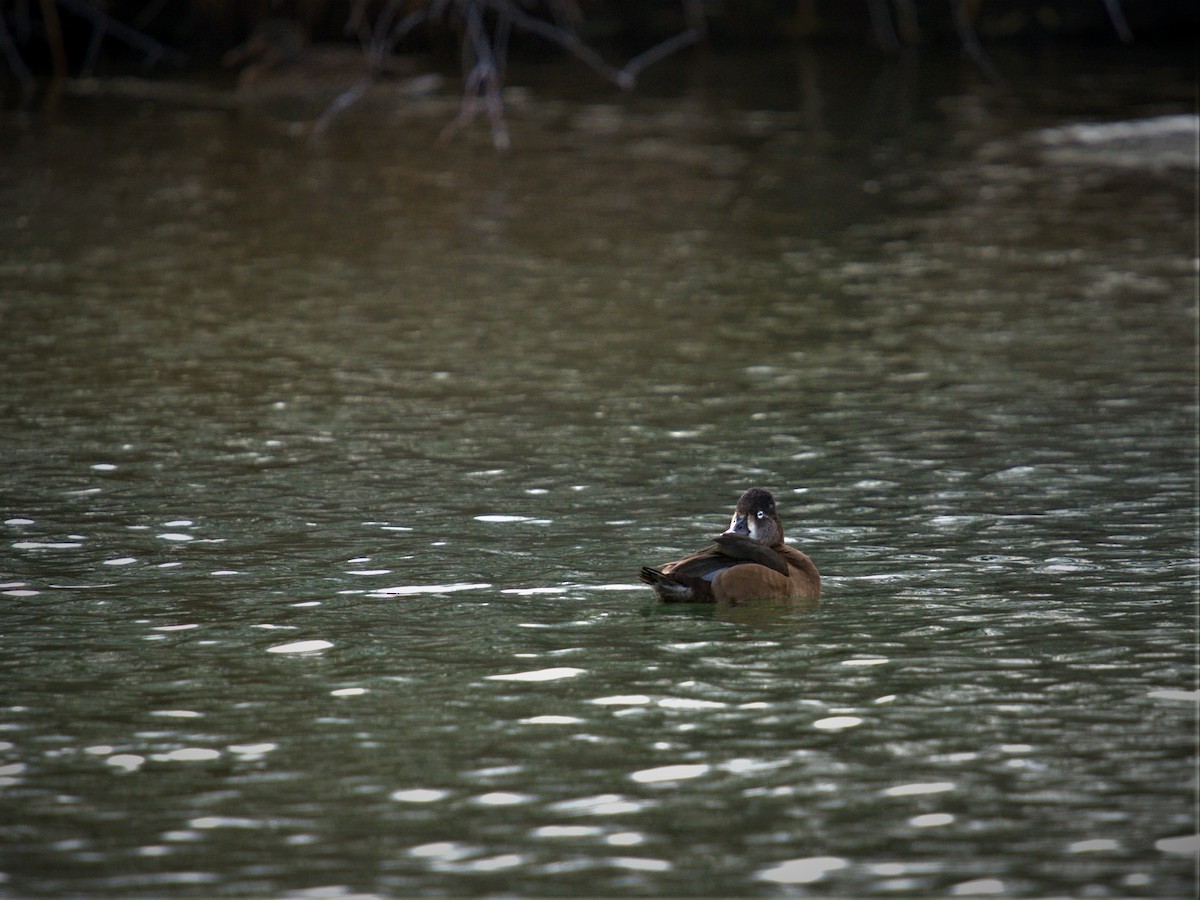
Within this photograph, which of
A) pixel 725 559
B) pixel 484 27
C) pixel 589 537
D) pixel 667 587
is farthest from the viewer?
pixel 484 27

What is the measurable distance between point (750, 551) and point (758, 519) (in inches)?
11.3

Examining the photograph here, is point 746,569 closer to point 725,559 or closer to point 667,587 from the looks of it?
point 725,559

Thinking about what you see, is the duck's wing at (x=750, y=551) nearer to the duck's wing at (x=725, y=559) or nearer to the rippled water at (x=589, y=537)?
the duck's wing at (x=725, y=559)

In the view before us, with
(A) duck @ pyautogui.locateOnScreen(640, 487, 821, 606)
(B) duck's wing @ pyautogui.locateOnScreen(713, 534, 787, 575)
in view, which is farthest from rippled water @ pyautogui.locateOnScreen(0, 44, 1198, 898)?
(B) duck's wing @ pyautogui.locateOnScreen(713, 534, 787, 575)

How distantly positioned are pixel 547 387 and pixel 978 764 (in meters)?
7.60

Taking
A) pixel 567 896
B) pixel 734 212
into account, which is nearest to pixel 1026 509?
pixel 567 896

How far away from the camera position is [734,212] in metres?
22.4

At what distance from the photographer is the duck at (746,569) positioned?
30.8ft

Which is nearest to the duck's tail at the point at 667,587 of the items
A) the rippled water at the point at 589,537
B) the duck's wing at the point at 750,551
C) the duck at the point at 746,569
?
the duck at the point at 746,569

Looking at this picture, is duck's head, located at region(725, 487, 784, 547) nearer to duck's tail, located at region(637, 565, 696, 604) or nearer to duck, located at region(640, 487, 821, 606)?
duck, located at region(640, 487, 821, 606)

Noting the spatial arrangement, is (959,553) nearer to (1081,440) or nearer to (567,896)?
(1081,440)

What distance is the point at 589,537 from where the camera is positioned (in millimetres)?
10703

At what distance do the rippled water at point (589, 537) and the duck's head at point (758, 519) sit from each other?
43 centimetres

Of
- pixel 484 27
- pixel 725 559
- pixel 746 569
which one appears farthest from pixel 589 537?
pixel 484 27
